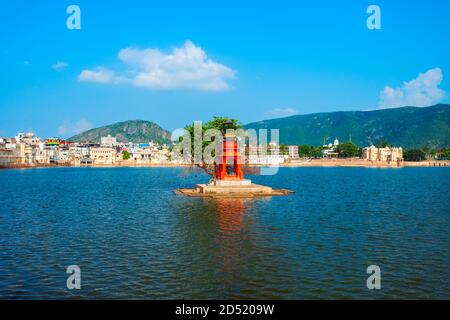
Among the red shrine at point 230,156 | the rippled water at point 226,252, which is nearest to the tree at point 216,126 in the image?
the red shrine at point 230,156

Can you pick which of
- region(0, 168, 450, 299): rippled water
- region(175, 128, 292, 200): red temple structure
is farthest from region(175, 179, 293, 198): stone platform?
region(0, 168, 450, 299): rippled water

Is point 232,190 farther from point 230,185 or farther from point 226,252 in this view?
point 226,252

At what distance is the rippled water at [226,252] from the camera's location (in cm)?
1744

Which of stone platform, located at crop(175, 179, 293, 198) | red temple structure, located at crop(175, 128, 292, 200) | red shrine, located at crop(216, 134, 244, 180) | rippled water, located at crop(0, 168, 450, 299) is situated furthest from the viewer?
red shrine, located at crop(216, 134, 244, 180)

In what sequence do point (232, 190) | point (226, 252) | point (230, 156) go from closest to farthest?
1. point (226, 252)
2. point (232, 190)
3. point (230, 156)

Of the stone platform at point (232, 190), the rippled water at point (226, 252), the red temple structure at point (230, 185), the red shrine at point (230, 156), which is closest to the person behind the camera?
the rippled water at point (226, 252)

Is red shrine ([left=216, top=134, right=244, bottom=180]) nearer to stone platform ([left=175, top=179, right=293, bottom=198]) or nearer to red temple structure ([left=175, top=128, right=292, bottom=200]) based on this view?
red temple structure ([left=175, top=128, right=292, bottom=200])

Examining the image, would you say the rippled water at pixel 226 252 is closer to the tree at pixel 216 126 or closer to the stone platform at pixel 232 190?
the stone platform at pixel 232 190

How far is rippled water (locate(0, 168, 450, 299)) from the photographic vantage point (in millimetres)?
17438

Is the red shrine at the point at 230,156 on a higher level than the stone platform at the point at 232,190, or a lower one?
higher

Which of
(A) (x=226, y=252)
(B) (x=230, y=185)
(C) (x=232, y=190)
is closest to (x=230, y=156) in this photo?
(B) (x=230, y=185)

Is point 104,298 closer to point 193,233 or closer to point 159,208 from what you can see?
point 193,233

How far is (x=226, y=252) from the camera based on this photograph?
23594mm
